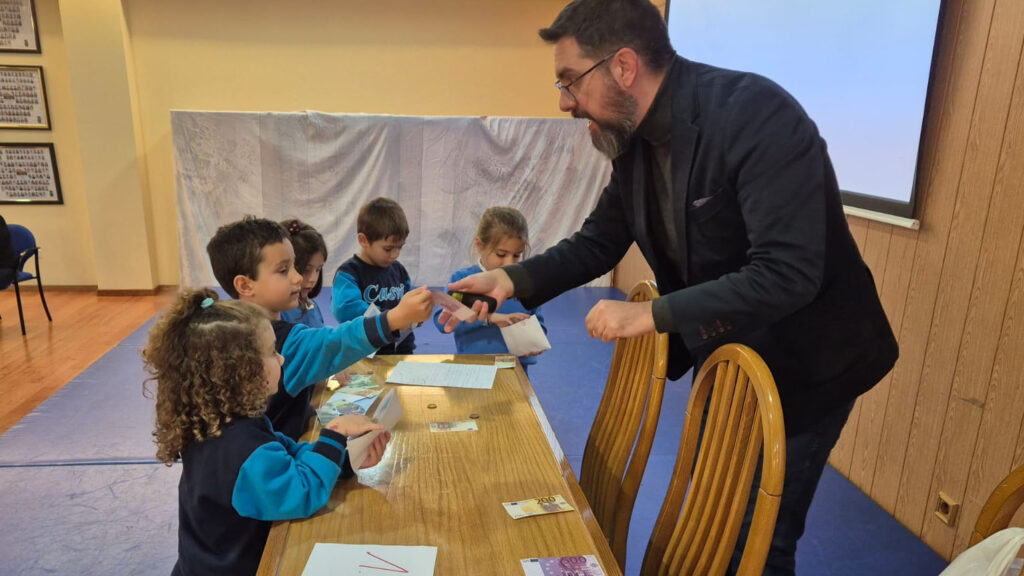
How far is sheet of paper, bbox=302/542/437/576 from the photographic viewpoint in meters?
0.97

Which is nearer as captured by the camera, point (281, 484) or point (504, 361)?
point (281, 484)

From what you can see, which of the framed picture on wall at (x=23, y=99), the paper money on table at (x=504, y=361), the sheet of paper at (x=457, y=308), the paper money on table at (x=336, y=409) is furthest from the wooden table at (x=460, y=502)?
the framed picture on wall at (x=23, y=99)

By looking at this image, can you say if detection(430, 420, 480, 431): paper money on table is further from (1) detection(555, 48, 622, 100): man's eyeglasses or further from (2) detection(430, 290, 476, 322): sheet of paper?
(1) detection(555, 48, 622, 100): man's eyeglasses

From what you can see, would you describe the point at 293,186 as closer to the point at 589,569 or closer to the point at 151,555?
the point at 151,555

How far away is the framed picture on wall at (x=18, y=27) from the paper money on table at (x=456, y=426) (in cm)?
578

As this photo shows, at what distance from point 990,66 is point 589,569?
6.61 ft

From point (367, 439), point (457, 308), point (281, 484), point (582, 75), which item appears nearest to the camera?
point (281, 484)

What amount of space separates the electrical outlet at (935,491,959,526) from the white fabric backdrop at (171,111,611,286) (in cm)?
399

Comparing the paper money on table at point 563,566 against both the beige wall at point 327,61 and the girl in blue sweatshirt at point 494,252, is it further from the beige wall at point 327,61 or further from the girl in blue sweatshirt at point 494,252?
the beige wall at point 327,61

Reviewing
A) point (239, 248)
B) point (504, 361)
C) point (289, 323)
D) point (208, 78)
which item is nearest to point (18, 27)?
point (208, 78)

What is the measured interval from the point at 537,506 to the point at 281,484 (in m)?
0.45

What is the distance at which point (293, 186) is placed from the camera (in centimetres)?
546

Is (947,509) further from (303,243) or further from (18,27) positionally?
(18,27)

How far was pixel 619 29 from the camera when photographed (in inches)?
49.7
